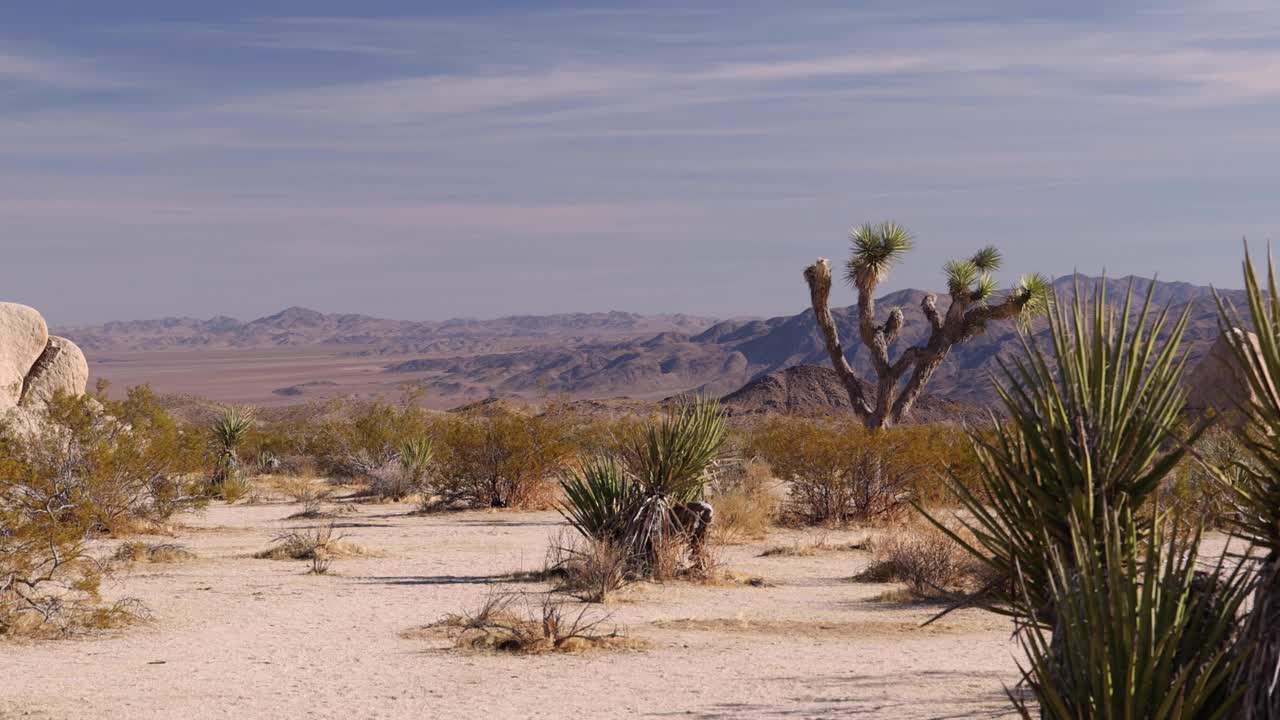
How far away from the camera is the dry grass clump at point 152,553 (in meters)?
15.6

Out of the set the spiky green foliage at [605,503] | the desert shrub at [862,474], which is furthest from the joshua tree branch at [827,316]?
the spiky green foliage at [605,503]

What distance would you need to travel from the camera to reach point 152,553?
1625 centimetres

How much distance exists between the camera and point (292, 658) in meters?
10.1

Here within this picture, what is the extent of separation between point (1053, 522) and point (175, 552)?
1404 centimetres

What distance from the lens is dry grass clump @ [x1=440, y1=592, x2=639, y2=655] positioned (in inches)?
401

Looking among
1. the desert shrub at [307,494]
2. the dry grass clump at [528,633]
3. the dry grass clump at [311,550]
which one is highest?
the dry grass clump at [528,633]

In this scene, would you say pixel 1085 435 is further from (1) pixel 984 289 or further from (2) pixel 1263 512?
(1) pixel 984 289

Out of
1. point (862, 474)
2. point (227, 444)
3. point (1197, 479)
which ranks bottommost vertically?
point (862, 474)

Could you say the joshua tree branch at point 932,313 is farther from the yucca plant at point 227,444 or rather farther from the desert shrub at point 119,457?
the desert shrub at point 119,457

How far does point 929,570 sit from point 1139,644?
9.53 metres

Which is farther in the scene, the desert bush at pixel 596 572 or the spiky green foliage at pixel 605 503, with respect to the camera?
the spiky green foliage at pixel 605 503

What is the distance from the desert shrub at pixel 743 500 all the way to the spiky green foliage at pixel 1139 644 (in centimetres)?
1333

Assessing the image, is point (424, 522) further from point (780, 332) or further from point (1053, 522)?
point (780, 332)

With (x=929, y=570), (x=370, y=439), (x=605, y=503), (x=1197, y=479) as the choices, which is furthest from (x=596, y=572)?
(x=370, y=439)
